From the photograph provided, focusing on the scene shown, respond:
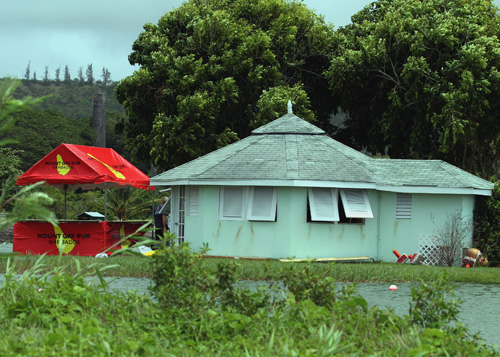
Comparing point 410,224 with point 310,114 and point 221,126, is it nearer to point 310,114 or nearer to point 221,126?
point 310,114

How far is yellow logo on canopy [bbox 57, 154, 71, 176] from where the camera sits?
877 inches

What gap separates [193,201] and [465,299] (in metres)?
10.9

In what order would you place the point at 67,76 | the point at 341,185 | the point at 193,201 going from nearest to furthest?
the point at 341,185
the point at 193,201
the point at 67,76

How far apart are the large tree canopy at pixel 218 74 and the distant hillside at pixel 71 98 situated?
2492 inches

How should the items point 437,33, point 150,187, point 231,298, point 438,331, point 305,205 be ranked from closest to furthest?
point 438,331 < point 231,298 < point 305,205 < point 150,187 < point 437,33

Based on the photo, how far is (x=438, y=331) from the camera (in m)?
7.41

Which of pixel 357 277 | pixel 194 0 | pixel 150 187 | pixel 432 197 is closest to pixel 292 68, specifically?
pixel 194 0

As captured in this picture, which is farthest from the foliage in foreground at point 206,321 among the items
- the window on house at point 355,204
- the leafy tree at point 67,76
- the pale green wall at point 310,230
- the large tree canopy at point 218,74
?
the leafy tree at point 67,76

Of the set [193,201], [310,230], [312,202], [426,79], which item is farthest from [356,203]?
[426,79]

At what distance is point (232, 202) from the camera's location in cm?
2262

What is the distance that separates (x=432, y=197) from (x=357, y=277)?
6.71 metres

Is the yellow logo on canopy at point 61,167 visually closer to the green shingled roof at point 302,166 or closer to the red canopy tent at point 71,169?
the red canopy tent at point 71,169

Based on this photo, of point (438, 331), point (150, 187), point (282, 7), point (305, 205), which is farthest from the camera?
→ point (282, 7)

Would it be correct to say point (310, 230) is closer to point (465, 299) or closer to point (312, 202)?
point (312, 202)
